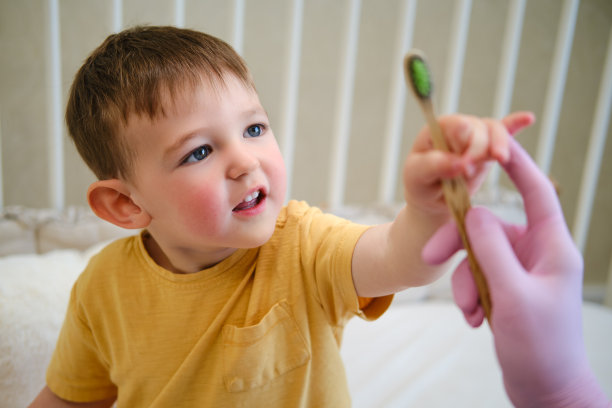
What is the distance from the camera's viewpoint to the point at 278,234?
54cm

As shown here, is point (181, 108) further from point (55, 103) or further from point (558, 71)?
point (558, 71)

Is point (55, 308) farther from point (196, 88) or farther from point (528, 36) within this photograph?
point (528, 36)

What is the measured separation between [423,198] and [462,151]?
0.16ft

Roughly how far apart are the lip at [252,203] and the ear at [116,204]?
126 mm

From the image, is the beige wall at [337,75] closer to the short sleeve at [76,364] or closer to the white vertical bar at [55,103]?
the white vertical bar at [55,103]

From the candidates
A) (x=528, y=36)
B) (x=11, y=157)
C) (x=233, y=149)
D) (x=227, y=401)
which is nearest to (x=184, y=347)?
(x=227, y=401)

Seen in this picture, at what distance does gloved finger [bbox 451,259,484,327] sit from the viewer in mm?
306

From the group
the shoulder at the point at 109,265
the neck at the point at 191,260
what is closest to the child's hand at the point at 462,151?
the neck at the point at 191,260

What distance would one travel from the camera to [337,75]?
1.44 m

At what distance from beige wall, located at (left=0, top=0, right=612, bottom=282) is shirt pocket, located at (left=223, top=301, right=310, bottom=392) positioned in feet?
2.52

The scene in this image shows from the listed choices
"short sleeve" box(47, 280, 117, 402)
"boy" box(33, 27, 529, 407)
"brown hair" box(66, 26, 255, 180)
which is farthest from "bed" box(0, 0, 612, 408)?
"brown hair" box(66, 26, 255, 180)

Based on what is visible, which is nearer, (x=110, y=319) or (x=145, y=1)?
(x=110, y=319)

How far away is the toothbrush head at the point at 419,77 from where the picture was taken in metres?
0.29

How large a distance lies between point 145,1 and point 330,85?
1.90 feet
